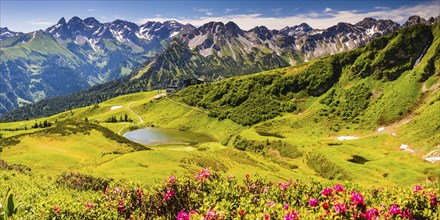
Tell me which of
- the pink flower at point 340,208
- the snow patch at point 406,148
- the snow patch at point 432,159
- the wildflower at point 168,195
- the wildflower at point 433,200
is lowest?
the snow patch at point 406,148

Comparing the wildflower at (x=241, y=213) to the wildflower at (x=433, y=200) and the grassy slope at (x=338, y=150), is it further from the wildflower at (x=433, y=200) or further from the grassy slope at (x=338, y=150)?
the grassy slope at (x=338, y=150)

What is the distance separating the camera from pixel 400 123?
166 metres

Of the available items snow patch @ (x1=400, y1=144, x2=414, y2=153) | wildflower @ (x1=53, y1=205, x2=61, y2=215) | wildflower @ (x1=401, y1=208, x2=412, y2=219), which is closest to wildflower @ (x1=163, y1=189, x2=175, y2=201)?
wildflower @ (x1=53, y1=205, x2=61, y2=215)

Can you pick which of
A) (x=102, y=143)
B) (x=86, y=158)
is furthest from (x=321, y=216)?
(x=102, y=143)

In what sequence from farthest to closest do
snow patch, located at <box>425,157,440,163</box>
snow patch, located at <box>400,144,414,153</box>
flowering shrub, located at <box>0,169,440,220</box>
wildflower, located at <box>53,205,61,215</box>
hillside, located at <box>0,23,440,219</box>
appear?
snow patch, located at <box>400,144,414,153</box> < snow patch, located at <box>425,157,440,163</box> < wildflower, located at <box>53,205,61,215</box> < hillside, located at <box>0,23,440,219</box> < flowering shrub, located at <box>0,169,440,220</box>

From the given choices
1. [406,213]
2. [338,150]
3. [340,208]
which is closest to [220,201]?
[340,208]

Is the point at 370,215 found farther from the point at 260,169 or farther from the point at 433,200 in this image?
the point at 260,169

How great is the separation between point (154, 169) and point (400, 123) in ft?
451

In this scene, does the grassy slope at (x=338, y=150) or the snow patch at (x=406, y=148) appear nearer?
the grassy slope at (x=338, y=150)

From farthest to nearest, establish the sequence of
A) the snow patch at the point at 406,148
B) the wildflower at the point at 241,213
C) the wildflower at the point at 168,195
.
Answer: the snow patch at the point at 406,148 < the wildflower at the point at 168,195 < the wildflower at the point at 241,213

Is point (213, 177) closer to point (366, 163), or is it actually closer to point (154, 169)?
point (154, 169)

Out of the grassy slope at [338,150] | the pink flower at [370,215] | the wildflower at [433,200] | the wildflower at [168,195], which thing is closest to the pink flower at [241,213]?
the pink flower at [370,215]

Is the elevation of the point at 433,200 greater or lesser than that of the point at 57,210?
greater

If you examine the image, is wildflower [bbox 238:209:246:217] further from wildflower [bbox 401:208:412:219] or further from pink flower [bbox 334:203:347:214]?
wildflower [bbox 401:208:412:219]
